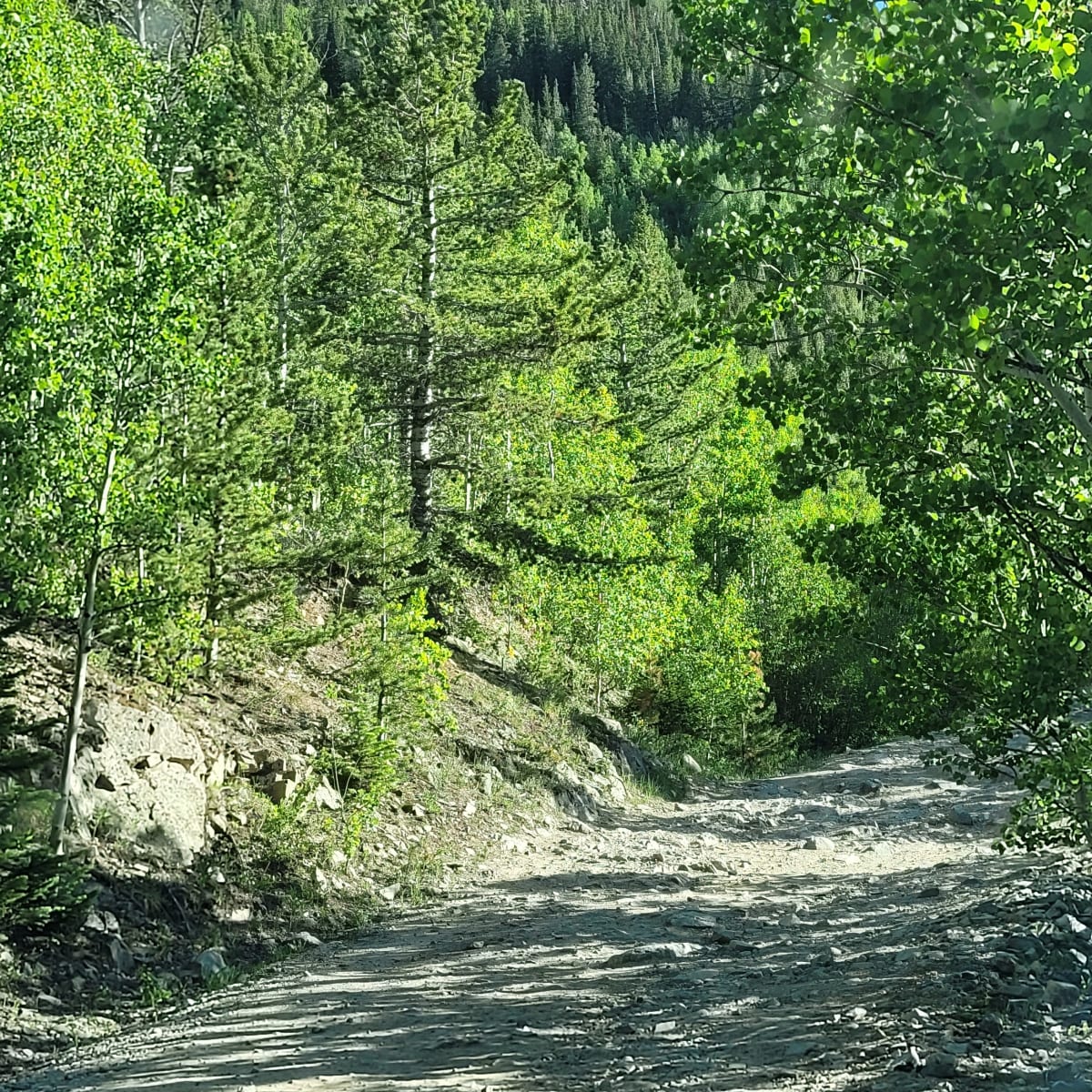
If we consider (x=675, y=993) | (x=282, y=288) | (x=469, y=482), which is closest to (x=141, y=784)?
(x=675, y=993)

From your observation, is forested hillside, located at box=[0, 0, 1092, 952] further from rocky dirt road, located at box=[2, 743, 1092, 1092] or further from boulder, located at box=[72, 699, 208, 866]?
rocky dirt road, located at box=[2, 743, 1092, 1092]

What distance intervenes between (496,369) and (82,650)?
41.6 ft

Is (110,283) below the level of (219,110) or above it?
below

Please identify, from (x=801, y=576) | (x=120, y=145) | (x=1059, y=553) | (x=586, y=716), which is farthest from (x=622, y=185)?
(x=1059, y=553)

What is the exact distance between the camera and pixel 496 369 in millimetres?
23281

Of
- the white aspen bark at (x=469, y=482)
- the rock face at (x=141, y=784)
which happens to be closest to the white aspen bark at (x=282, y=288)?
the white aspen bark at (x=469, y=482)

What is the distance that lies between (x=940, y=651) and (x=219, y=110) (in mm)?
14968

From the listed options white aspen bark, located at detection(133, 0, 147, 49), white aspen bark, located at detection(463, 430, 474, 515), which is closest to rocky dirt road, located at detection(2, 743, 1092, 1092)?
white aspen bark, located at detection(463, 430, 474, 515)

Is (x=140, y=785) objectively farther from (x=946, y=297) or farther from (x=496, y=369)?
(x=496, y=369)

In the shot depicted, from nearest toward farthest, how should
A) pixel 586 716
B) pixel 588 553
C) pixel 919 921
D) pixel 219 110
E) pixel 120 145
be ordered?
pixel 919 921 < pixel 120 145 < pixel 219 110 < pixel 588 553 < pixel 586 716

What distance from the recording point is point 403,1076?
772 cm

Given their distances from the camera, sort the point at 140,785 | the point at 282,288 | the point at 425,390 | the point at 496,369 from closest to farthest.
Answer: the point at 140,785
the point at 282,288
the point at 496,369
the point at 425,390

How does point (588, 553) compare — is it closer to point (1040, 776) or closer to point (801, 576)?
point (1040, 776)

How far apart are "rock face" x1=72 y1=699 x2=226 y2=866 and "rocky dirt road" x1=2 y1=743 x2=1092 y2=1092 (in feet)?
7.30
